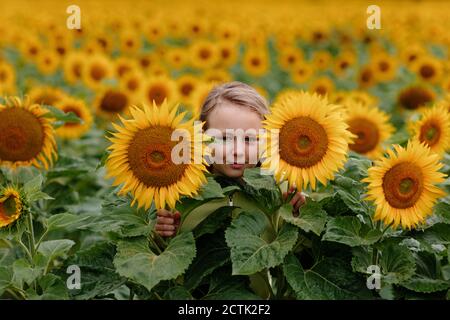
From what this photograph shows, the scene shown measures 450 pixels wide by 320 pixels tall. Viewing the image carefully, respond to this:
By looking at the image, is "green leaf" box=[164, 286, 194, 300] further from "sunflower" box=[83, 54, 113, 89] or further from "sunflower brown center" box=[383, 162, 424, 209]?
"sunflower" box=[83, 54, 113, 89]

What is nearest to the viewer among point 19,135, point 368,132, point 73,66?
point 19,135

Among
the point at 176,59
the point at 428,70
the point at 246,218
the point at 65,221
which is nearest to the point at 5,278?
the point at 65,221

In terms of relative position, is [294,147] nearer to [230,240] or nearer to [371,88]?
[230,240]

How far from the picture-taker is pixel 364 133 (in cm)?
448

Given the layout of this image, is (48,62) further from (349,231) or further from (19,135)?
(349,231)

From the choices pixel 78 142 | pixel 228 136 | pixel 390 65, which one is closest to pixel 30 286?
pixel 228 136

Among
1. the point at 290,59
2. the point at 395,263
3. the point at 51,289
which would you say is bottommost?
the point at 51,289

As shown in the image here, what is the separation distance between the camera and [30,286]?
2.87 meters

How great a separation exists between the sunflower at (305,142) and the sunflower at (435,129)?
0.83 meters

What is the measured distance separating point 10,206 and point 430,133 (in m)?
2.00

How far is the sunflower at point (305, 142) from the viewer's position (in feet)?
8.82

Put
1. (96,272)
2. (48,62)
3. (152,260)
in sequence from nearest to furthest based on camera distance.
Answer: (152,260)
(96,272)
(48,62)

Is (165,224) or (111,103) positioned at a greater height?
(111,103)

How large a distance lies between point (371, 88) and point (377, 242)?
19.7 feet
